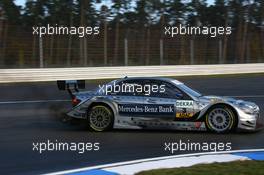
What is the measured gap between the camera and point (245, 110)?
1013cm

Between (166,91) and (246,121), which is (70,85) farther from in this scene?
(246,121)

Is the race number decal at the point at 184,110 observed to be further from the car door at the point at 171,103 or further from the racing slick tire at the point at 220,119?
the racing slick tire at the point at 220,119

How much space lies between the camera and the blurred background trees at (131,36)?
24.7m

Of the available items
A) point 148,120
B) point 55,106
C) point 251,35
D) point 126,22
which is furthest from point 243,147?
point 126,22

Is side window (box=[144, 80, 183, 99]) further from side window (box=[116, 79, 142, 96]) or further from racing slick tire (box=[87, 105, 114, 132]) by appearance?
racing slick tire (box=[87, 105, 114, 132])

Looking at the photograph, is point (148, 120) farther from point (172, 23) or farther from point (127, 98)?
point (172, 23)

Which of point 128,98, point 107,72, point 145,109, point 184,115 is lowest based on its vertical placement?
point 184,115

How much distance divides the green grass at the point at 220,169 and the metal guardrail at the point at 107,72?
51.8ft

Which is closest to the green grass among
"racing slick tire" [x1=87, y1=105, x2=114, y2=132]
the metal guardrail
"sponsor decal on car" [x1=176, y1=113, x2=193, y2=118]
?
"sponsor decal on car" [x1=176, y1=113, x2=193, y2=118]

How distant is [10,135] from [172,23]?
1039 inches

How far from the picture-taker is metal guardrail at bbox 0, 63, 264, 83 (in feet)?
71.9

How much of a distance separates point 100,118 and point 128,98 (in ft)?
2.25

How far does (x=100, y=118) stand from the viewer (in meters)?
10.6

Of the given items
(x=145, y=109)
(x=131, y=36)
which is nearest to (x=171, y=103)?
(x=145, y=109)
